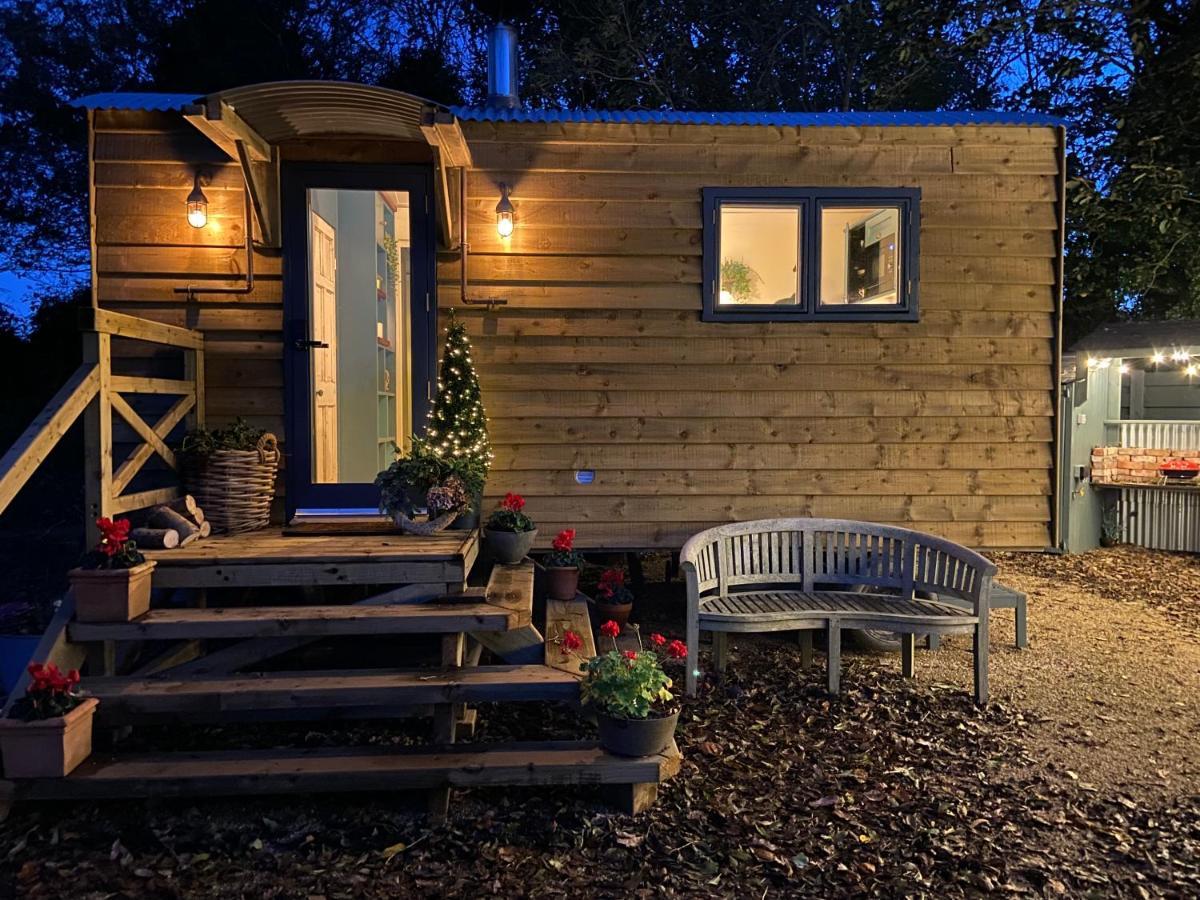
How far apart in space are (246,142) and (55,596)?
5092 mm

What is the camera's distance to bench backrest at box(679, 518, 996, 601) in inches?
200

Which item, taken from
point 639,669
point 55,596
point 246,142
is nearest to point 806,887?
point 639,669

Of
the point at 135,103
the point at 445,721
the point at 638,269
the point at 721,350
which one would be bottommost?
the point at 445,721

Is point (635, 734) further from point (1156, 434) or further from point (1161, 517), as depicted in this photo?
point (1156, 434)

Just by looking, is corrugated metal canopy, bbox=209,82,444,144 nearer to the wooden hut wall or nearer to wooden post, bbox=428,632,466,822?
the wooden hut wall

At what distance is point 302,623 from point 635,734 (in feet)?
5.00

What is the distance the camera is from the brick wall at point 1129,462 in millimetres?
9922

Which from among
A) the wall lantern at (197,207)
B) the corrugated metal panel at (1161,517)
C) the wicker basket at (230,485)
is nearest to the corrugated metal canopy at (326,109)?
the wall lantern at (197,207)

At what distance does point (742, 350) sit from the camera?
5594 millimetres

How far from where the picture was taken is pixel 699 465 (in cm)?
561

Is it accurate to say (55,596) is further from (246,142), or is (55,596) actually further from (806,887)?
(806,887)

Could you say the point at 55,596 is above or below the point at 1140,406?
below

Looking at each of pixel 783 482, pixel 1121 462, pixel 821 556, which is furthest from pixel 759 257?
pixel 1121 462

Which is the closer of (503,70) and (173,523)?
(173,523)
